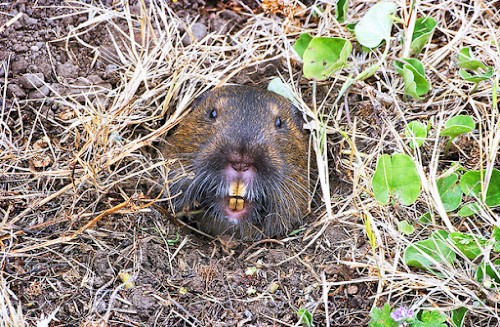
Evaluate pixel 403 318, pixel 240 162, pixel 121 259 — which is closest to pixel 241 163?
pixel 240 162

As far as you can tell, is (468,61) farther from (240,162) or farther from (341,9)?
(240,162)

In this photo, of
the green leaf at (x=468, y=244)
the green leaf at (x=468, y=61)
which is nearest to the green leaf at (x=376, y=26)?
the green leaf at (x=468, y=61)

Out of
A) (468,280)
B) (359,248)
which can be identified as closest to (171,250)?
(359,248)

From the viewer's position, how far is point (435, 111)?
3.78 m

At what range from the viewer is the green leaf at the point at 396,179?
3.30m

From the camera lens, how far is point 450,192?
133 inches

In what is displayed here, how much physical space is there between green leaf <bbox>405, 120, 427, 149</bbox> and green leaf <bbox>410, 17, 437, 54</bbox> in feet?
1.70

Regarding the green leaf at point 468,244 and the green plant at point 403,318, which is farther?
the green leaf at point 468,244

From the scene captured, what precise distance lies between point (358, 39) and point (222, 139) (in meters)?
0.99

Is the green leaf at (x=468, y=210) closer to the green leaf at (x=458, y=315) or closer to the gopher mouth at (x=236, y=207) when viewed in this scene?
the green leaf at (x=458, y=315)

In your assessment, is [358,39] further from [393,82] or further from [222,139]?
[222,139]

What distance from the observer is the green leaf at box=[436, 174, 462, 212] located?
334 cm

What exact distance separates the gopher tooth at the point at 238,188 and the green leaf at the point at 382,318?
98cm

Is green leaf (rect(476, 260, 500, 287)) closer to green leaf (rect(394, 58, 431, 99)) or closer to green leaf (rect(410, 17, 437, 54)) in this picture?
green leaf (rect(394, 58, 431, 99))
